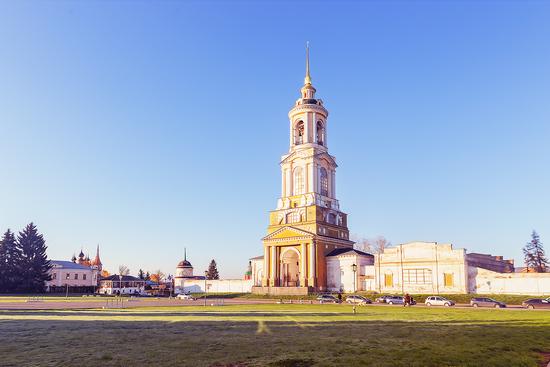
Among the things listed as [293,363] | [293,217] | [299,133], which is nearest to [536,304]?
[293,363]

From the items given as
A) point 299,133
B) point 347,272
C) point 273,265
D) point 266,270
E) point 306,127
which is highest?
point 306,127

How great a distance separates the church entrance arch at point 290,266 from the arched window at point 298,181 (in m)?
11.4

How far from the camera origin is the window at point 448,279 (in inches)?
2498

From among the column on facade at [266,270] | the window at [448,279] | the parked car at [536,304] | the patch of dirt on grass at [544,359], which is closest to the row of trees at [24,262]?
the column on facade at [266,270]

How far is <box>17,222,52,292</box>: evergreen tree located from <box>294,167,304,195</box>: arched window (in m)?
58.6

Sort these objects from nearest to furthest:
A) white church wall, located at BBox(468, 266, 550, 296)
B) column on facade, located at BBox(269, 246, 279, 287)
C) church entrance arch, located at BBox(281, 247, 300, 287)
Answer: white church wall, located at BBox(468, 266, 550, 296) < column on facade, located at BBox(269, 246, 279, 287) < church entrance arch, located at BBox(281, 247, 300, 287)

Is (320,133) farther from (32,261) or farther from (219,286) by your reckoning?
(32,261)

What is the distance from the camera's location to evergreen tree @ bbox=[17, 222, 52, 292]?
9388 cm

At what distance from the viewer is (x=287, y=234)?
8038 centimetres

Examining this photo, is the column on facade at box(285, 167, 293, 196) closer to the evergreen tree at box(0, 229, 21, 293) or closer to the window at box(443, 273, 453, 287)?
the window at box(443, 273, 453, 287)

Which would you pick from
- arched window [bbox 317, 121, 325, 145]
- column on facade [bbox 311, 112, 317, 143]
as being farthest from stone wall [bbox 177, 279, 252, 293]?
arched window [bbox 317, 121, 325, 145]

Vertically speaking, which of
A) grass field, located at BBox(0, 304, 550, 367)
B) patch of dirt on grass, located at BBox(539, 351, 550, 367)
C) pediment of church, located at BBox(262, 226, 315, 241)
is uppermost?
pediment of church, located at BBox(262, 226, 315, 241)

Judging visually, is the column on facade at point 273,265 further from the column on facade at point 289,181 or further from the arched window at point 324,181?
the arched window at point 324,181

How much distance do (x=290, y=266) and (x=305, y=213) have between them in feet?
38.6
